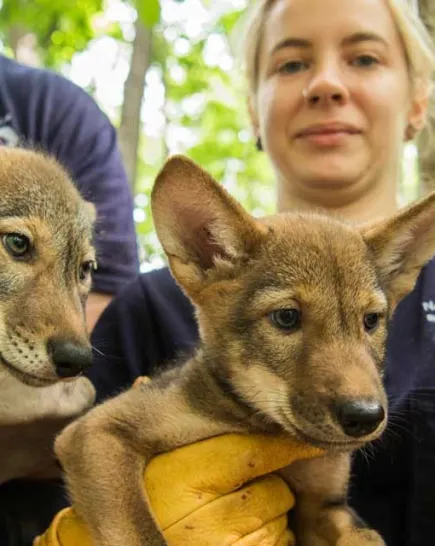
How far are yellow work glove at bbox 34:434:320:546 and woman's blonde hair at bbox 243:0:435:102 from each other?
229cm

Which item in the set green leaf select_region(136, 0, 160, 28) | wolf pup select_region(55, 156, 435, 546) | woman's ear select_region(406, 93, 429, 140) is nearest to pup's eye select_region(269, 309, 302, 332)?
wolf pup select_region(55, 156, 435, 546)

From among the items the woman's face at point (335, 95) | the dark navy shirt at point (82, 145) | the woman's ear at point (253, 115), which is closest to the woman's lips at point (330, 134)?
the woman's face at point (335, 95)

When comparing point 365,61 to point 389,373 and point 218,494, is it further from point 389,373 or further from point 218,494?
point 218,494

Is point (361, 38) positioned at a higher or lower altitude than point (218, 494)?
higher

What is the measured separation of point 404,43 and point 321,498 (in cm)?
240

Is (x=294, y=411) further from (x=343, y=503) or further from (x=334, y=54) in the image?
(x=334, y=54)

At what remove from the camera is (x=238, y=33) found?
5.11m

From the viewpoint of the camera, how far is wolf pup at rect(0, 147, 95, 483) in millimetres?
2662

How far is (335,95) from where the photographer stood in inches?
145

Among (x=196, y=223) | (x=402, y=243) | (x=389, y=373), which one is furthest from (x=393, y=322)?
(x=196, y=223)

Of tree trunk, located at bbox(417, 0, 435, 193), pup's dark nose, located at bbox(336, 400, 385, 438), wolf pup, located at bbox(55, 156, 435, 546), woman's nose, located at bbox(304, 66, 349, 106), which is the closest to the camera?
pup's dark nose, located at bbox(336, 400, 385, 438)

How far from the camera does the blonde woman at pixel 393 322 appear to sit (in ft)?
8.76

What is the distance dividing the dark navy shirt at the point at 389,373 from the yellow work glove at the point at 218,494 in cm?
55

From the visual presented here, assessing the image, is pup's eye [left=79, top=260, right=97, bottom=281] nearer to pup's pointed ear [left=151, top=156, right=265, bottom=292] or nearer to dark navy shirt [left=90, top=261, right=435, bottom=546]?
dark navy shirt [left=90, top=261, right=435, bottom=546]
